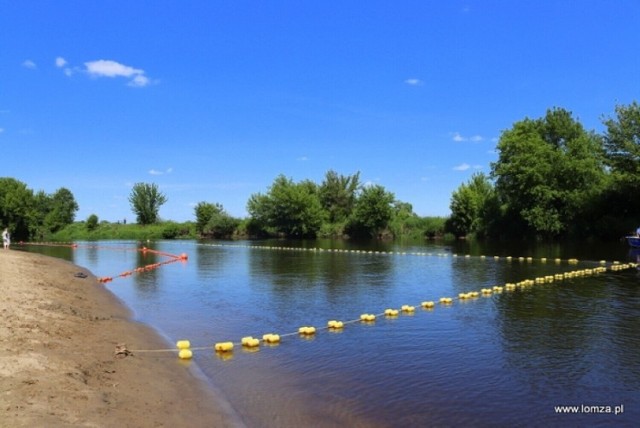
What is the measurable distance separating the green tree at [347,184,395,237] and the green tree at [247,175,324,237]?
8797 mm

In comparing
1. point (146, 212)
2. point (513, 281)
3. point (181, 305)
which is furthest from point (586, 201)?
→ point (146, 212)

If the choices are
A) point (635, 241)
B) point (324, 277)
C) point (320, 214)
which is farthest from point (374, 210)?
point (324, 277)

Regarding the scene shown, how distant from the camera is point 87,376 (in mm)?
9180

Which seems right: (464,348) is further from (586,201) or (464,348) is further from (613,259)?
(586,201)

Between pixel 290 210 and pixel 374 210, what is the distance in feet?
53.9

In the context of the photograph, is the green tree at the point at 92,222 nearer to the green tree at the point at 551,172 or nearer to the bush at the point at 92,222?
the bush at the point at 92,222

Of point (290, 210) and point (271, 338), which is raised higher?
point (290, 210)

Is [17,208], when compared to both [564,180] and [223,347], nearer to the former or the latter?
[564,180]

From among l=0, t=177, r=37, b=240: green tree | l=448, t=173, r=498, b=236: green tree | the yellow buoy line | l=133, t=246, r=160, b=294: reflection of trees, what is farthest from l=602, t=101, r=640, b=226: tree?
l=0, t=177, r=37, b=240: green tree

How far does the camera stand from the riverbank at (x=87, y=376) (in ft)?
23.8

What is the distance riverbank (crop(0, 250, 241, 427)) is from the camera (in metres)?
7.25

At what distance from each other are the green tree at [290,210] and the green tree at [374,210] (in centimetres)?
880

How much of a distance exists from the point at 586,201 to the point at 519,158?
9.58 metres

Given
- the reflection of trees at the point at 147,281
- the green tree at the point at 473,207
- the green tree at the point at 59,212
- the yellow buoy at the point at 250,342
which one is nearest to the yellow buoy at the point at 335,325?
the yellow buoy at the point at 250,342
